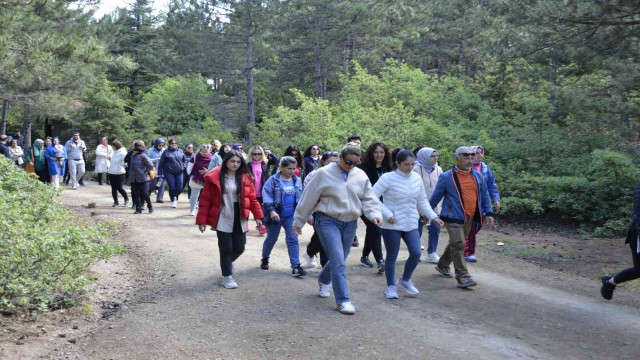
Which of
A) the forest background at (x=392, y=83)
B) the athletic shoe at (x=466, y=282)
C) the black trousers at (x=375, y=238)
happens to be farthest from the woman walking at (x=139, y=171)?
the athletic shoe at (x=466, y=282)

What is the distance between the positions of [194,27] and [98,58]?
2635 cm

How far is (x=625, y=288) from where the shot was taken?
8812 mm

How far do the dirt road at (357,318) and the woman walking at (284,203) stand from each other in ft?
1.15

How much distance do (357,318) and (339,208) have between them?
125cm

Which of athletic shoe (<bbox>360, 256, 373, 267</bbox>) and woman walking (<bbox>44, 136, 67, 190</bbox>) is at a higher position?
woman walking (<bbox>44, 136, 67, 190</bbox>)

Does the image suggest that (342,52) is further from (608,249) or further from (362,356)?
(362,356)

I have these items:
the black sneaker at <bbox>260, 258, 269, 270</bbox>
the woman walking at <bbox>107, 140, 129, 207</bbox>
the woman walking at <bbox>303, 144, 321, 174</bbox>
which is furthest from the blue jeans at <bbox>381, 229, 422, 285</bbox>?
the woman walking at <bbox>107, 140, 129, 207</bbox>

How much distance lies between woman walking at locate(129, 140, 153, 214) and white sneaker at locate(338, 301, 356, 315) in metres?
9.13

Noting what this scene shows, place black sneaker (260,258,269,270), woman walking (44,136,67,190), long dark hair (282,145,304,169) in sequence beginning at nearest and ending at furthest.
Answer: black sneaker (260,258,269,270), long dark hair (282,145,304,169), woman walking (44,136,67,190)

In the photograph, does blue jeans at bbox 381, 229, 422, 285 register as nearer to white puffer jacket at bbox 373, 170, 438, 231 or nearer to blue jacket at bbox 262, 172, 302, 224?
white puffer jacket at bbox 373, 170, 438, 231

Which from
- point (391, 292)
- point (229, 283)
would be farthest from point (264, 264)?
point (391, 292)

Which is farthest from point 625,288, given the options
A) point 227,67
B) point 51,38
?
point 227,67

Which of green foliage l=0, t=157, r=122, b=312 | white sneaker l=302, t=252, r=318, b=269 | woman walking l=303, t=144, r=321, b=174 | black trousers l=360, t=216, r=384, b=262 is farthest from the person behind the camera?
woman walking l=303, t=144, r=321, b=174

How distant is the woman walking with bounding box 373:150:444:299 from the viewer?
7.51m
